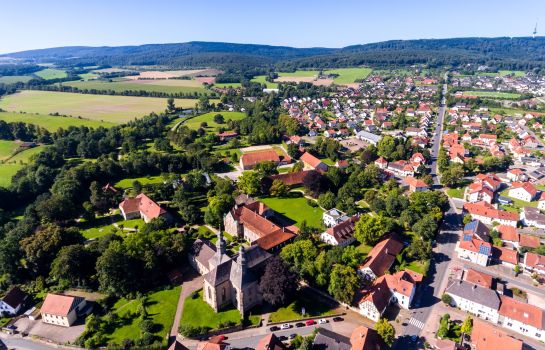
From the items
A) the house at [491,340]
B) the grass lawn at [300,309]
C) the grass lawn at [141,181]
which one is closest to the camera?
the house at [491,340]

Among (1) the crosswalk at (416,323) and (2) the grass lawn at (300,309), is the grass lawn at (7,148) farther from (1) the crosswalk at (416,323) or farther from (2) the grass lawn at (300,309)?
(1) the crosswalk at (416,323)

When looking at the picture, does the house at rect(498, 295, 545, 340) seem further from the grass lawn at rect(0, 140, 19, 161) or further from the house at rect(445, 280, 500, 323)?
the grass lawn at rect(0, 140, 19, 161)

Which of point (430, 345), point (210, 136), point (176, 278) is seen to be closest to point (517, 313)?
point (430, 345)

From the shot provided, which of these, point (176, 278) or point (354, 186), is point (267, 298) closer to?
point (176, 278)

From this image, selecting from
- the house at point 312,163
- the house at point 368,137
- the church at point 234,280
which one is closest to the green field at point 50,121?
the house at point 312,163

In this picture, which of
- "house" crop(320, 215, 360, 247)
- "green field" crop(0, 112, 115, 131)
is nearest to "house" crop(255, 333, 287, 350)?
"house" crop(320, 215, 360, 247)

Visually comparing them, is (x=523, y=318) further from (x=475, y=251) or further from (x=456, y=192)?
(x=456, y=192)
